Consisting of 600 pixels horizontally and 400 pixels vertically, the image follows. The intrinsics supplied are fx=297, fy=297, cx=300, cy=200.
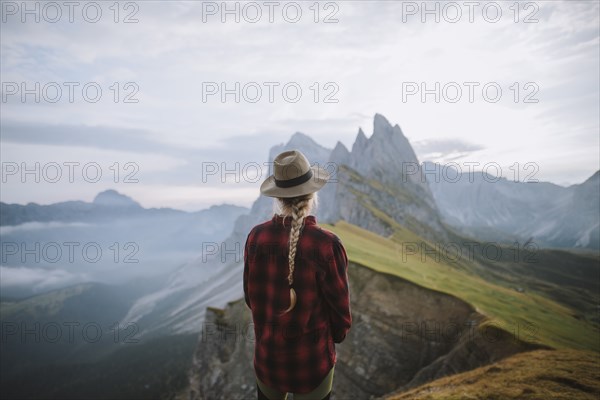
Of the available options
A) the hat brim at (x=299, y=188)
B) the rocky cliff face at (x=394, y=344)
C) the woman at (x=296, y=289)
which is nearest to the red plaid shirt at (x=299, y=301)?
the woman at (x=296, y=289)

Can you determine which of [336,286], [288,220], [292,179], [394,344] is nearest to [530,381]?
[336,286]

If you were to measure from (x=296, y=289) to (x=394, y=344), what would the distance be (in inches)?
815

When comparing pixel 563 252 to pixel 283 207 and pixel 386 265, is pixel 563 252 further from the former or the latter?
pixel 283 207

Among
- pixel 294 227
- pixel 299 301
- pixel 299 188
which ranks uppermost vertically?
pixel 299 188

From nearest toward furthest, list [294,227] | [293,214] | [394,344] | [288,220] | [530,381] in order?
[294,227] < [293,214] < [288,220] < [530,381] < [394,344]

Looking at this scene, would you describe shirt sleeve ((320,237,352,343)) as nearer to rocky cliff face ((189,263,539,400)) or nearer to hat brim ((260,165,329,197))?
hat brim ((260,165,329,197))

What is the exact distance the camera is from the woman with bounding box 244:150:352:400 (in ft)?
14.6

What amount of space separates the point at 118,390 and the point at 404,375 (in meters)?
168

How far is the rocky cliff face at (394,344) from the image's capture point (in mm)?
17781

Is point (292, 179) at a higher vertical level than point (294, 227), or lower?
higher

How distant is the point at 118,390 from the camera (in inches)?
5433

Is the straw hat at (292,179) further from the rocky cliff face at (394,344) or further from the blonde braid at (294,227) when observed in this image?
the rocky cliff face at (394,344)

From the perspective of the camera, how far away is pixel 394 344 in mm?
21688

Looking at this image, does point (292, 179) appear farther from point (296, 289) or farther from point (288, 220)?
point (296, 289)
